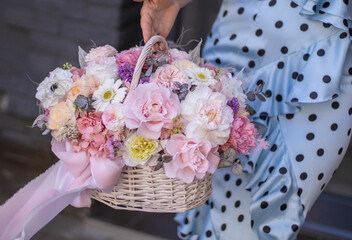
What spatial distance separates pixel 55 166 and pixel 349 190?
2.15m

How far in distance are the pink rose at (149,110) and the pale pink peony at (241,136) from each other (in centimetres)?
15

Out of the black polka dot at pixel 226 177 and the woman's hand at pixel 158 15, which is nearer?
the woman's hand at pixel 158 15

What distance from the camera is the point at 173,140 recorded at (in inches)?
42.2

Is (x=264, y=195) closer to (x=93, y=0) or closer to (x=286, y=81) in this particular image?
(x=286, y=81)

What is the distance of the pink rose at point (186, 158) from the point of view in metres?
1.06

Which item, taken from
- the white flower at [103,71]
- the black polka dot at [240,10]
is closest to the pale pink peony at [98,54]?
the white flower at [103,71]

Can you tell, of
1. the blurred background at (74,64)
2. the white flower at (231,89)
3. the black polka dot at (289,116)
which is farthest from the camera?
the blurred background at (74,64)

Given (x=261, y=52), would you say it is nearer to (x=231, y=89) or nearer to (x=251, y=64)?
(x=251, y=64)

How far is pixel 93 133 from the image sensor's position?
1.09m

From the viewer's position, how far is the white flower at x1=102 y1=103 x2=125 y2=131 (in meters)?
1.06

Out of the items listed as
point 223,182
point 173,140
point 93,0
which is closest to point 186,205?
point 173,140

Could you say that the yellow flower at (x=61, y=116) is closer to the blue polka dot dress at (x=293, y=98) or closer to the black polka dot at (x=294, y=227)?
the blue polka dot dress at (x=293, y=98)

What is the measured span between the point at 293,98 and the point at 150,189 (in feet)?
1.69

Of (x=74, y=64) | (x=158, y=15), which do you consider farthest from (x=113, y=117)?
(x=74, y=64)
